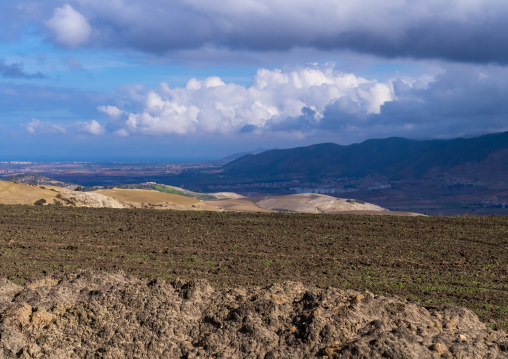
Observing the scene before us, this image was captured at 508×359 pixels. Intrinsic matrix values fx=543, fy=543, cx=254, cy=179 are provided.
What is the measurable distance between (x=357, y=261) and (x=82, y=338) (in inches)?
359

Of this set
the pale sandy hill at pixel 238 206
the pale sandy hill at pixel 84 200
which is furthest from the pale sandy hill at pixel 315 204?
the pale sandy hill at pixel 84 200

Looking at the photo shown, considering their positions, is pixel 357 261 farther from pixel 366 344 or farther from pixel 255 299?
pixel 366 344

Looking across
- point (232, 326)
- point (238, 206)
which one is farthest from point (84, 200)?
point (232, 326)

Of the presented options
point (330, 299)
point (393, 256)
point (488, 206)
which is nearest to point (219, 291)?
point (330, 299)

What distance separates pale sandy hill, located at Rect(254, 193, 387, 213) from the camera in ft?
203

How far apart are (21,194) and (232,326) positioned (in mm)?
32935

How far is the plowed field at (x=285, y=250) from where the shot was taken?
13.4m

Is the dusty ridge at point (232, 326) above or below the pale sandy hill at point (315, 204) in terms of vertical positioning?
above

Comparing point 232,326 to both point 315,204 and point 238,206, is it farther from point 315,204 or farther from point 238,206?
point 238,206

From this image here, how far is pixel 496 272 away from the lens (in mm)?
14523

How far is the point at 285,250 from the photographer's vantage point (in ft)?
57.5

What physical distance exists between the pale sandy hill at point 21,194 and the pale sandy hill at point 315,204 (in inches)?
1171

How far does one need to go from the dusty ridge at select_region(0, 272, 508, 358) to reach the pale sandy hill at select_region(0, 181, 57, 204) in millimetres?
28240

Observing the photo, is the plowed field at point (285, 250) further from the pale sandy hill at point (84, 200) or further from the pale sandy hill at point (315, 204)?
the pale sandy hill at point (315, 204)
